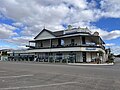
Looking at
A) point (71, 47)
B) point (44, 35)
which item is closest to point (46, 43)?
point (44, 35)

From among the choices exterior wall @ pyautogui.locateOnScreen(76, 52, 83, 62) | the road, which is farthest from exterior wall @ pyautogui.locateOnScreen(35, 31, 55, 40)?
the road

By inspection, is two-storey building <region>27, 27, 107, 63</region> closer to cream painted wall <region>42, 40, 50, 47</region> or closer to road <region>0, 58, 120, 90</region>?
cream painted wall <region>42, 40, 50, 47</region>

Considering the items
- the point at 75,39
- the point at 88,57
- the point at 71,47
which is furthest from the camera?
the point at 75,39

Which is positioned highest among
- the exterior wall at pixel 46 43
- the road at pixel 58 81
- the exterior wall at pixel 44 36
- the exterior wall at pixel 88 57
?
the exterior wall at pixel 44 36

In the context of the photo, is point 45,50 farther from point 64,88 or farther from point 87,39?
point 64,88

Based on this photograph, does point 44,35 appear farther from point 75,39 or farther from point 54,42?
point 75,39

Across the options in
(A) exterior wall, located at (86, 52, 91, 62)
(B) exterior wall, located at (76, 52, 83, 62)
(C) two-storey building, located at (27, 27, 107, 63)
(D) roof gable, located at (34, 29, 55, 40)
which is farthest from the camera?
(D) roof gable, located at (34, 29, 55, 40)

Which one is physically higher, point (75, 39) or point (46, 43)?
point (75, 39)

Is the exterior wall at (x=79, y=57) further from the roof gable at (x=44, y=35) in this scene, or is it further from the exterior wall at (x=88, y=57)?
the roof gable at (x=44, y=35)

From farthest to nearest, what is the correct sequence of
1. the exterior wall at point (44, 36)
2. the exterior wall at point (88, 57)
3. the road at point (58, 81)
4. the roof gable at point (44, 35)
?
the exterior wall at point (44, 36) < the roof gable at point (44, 35) < the exterior wall at point (88, 57) < the road at point (58, 81)

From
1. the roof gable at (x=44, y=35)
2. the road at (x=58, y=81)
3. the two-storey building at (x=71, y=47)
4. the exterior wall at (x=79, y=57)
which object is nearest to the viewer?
the road at (x=58, y=81)

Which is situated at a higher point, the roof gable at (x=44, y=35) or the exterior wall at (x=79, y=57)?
the roof gable at (x=44, y=35)

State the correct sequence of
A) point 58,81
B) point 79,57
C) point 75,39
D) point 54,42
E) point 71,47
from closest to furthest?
1. point 58,81
2. point 71,47
3. point 79,57
4. point 75,39
5. point 54,42

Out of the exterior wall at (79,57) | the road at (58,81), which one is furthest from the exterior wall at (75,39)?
the road at (58,81)
